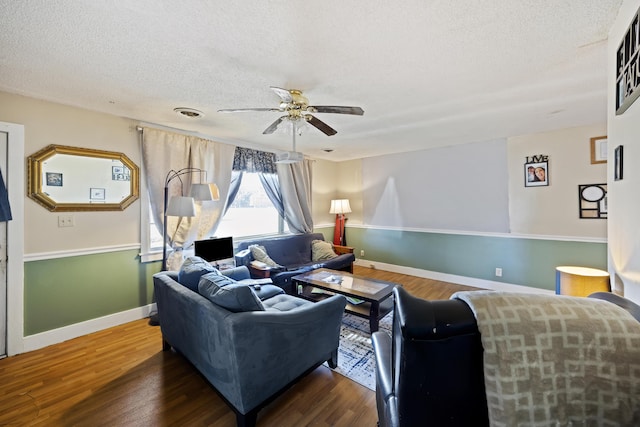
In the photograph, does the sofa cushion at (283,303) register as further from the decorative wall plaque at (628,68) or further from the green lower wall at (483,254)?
the green lower wall at (483,254)

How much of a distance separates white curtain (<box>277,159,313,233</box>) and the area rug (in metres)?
2.26

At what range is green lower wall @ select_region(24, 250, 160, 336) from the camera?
95.0 inches

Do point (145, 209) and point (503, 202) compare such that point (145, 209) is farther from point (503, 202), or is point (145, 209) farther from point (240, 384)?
point (503, 202)

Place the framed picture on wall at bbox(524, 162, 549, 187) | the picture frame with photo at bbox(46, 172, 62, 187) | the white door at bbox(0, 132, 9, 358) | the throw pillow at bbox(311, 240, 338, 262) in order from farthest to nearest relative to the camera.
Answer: the throw pillow at bbox(311, 240, 338, 262), the framed picture on wall at bbox(524, 162, 549, 187), the picture frame with photo at bbox(46, 172, 62, 187), the white door at bbox(0, 132, 9, 358)

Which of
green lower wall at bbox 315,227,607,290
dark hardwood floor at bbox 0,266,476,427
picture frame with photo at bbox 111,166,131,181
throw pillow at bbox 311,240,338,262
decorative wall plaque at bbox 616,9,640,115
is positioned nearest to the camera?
decorative wall plaque at bbox 616,9,640,115

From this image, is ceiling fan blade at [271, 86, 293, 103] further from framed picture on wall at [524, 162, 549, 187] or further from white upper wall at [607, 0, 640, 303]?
framed picture on wall at [524, 162, 549, 187]

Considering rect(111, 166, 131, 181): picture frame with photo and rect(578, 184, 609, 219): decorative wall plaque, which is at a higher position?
rect(111, 166, 131, 181): picture frame with photo

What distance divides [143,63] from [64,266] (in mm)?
2162

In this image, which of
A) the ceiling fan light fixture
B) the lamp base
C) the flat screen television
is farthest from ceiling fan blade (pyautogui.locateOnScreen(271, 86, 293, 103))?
the lamp base

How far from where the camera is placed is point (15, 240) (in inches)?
90.7

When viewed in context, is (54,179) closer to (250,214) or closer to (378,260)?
(250,214)

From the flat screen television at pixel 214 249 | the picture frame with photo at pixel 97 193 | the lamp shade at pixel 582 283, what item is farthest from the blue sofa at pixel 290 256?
the lamp shade at pixel 582 283

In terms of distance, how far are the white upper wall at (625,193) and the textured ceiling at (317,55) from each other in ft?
0.56

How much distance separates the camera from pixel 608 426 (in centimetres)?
61
